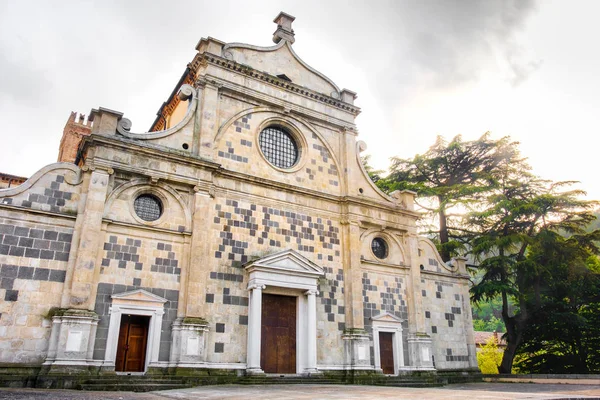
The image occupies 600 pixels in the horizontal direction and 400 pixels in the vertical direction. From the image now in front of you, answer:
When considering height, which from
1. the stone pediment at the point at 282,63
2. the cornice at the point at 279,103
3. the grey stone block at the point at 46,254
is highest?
the stone pediment at the point at 282,63

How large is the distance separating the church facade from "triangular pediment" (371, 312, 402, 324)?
0.05 meters

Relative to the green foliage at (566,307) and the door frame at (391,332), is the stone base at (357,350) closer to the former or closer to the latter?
the door frame at (391,332)

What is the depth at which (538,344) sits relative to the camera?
28016 mm

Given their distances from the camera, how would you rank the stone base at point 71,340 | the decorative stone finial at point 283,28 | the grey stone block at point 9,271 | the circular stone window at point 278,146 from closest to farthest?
the stone base at point 71,340 → the grey stone block at point 9,271 → the circular stone window at point 278,146 → the decorative stone finial at point 283,28

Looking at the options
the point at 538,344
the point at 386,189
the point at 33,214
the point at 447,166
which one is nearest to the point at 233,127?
the point at 33,214

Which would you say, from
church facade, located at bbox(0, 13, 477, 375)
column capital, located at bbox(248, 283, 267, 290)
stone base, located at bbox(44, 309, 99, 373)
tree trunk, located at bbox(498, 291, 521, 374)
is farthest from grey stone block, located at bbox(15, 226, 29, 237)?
tree trunk, located at bbox(498, 291, 521, 374)

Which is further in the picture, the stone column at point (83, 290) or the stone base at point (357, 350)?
the stone base at point (357, 350)

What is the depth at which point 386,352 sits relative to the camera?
62.7 feet

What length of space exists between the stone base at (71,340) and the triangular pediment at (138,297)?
1003 millimetres

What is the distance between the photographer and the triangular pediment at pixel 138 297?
1407cm

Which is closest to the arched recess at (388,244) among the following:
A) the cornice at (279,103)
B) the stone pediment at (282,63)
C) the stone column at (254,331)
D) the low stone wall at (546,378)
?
the cornice at (279,103)

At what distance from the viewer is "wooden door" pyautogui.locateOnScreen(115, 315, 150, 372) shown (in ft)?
46.2

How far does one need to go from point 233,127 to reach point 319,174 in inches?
171

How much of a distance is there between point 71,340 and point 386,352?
12.1 meters
